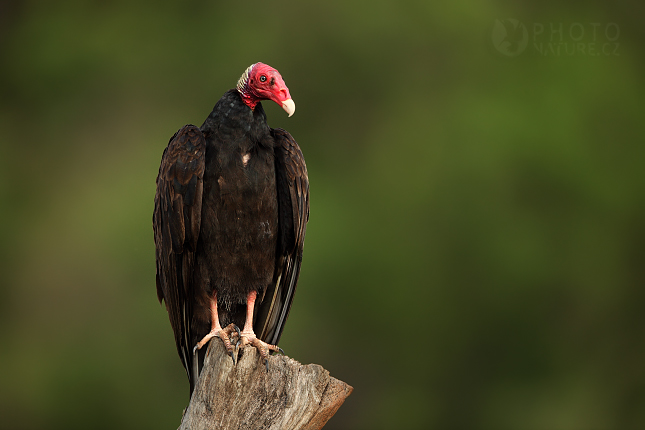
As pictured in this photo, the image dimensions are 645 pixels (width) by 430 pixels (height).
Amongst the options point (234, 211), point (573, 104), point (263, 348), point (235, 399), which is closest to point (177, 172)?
point (234, 211)

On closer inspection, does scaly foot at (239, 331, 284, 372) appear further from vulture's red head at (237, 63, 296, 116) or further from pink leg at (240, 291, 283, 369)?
vulture's red head at (237, 63, 296, 116)

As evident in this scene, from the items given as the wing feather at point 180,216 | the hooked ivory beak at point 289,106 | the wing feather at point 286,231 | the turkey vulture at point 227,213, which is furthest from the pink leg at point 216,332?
the hooked ivory beak at point 289,106

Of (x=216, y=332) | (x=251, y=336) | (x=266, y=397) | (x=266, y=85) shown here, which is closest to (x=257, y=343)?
(x=251, y=336)

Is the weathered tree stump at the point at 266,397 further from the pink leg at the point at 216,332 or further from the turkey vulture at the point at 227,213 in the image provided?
the turkey vulture at the point at 227,213

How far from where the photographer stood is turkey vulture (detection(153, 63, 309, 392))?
4.01m

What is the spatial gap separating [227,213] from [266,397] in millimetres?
1110

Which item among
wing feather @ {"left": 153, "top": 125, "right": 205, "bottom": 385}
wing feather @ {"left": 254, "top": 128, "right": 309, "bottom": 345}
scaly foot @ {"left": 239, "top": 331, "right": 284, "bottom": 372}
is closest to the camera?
scaly foot @ {"left": 239, "top": 331, "right": 284, "bottom": 372}

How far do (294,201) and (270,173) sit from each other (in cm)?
21

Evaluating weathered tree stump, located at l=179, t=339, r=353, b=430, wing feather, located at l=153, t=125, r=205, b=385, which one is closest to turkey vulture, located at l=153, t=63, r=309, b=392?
wing feather, located at l=153, t=125, r=205, b=385

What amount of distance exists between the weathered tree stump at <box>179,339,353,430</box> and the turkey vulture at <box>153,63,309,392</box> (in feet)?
1.55

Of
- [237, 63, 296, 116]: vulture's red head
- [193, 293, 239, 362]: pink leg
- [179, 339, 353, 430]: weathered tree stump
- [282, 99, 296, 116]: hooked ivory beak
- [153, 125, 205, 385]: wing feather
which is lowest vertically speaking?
[179, 339, 353, 430]: weathered tree stump

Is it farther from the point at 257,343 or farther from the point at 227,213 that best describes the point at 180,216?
the point at 257,343

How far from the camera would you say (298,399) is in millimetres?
3264

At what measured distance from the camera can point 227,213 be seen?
404cm
